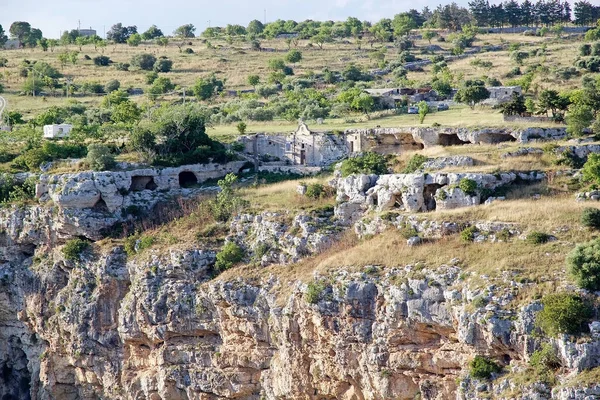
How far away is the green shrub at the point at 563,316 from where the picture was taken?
35344 millimetres

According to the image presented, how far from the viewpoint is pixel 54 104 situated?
7988cm

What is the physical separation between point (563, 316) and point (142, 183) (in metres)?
24.7

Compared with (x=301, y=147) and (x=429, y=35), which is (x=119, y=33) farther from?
(x=301, y=147)

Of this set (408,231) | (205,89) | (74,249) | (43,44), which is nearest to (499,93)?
(205,89)

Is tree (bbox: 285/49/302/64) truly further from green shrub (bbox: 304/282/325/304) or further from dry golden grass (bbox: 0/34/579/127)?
green shrub (bbox: 304/282/325/304)

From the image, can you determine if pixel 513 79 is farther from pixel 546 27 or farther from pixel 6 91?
pixel 6 91

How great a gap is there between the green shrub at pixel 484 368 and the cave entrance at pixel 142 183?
2127 centimetres

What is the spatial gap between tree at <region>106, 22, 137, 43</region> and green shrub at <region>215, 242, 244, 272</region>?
71.2 metres

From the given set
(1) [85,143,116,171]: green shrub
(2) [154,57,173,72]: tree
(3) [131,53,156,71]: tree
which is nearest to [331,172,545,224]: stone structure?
(1) [85,143,116,171]: green shrub

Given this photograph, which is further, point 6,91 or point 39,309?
point 6,91

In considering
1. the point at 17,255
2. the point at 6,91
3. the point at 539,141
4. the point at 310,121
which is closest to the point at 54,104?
the point at 6,91

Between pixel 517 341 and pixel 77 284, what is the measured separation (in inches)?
850

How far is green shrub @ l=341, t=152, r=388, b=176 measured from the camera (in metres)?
48.9

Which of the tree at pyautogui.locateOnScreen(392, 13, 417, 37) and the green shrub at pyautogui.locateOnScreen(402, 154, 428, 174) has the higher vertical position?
the tree at pyautogui.locateOnScreen(392, 13, 417, 37)
